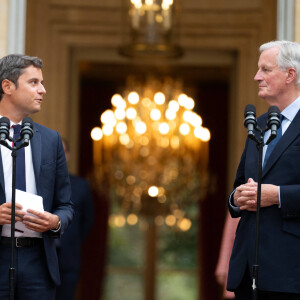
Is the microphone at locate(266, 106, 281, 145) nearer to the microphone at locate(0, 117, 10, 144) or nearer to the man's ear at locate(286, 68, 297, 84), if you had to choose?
the man's ear at locate(286, 68, 297, 84)

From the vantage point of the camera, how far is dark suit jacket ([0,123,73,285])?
379 cm

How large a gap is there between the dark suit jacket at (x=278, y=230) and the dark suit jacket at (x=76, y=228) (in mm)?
3029

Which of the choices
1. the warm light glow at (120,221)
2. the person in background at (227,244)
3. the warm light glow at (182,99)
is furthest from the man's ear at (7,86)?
the warm light glow at (120,221)

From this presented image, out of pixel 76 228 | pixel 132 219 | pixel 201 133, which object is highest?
pixel 201 133

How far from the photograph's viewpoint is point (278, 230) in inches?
144

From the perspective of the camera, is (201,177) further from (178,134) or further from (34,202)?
(34,202)

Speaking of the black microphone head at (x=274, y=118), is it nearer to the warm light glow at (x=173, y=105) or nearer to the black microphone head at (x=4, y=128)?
the black microphone head at (x=4, y=128)

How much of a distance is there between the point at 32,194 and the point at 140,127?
21.0 ft

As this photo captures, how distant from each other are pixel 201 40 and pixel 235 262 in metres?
5.17

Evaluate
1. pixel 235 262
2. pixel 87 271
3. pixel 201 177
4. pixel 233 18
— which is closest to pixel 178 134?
pixel 201 177

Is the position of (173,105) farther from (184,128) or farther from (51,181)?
(51,181)

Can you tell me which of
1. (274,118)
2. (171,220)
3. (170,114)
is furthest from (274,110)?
(171,220)

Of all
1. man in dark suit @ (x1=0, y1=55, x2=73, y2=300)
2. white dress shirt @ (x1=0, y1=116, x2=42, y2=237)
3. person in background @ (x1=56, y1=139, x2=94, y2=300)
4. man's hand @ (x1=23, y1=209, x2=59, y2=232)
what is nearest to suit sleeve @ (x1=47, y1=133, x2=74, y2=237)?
man in dark suit @ (x1=0, y1=55, x2=73, y2=300)

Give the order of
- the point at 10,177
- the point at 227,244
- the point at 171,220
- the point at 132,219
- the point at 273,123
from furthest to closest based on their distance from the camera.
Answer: the point at 132,219
the point at 171,220
the point at 227,244
the point at 10,177
the point at 273,123
